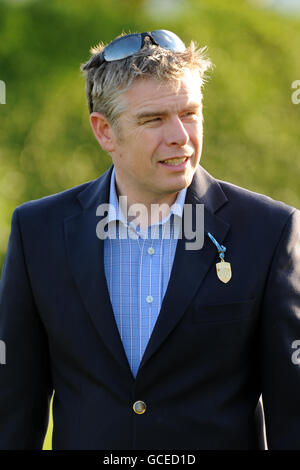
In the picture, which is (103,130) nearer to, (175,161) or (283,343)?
(175,161)

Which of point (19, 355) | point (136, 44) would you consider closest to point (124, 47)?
point (136, 44)

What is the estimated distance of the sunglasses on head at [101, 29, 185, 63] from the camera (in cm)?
241

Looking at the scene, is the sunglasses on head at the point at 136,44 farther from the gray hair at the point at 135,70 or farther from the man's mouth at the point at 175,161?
the man's mouth at the point at 175,161

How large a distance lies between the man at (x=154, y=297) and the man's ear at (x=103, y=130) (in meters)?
0.03

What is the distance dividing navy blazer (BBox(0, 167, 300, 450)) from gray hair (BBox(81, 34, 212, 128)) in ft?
1.20

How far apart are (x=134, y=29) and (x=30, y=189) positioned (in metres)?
2.15

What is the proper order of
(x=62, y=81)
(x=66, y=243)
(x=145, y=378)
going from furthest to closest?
1. (x=62, y=81)
2. (x=66, y=243)
3. (x=145, y=378)

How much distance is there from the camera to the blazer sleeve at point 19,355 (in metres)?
2.44

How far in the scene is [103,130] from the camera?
2588 mm

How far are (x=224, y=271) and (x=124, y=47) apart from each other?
770 millimetres

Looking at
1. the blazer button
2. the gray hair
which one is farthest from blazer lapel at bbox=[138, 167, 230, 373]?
the gray hair

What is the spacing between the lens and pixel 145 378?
7.43ft

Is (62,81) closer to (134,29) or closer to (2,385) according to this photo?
(134,29)
